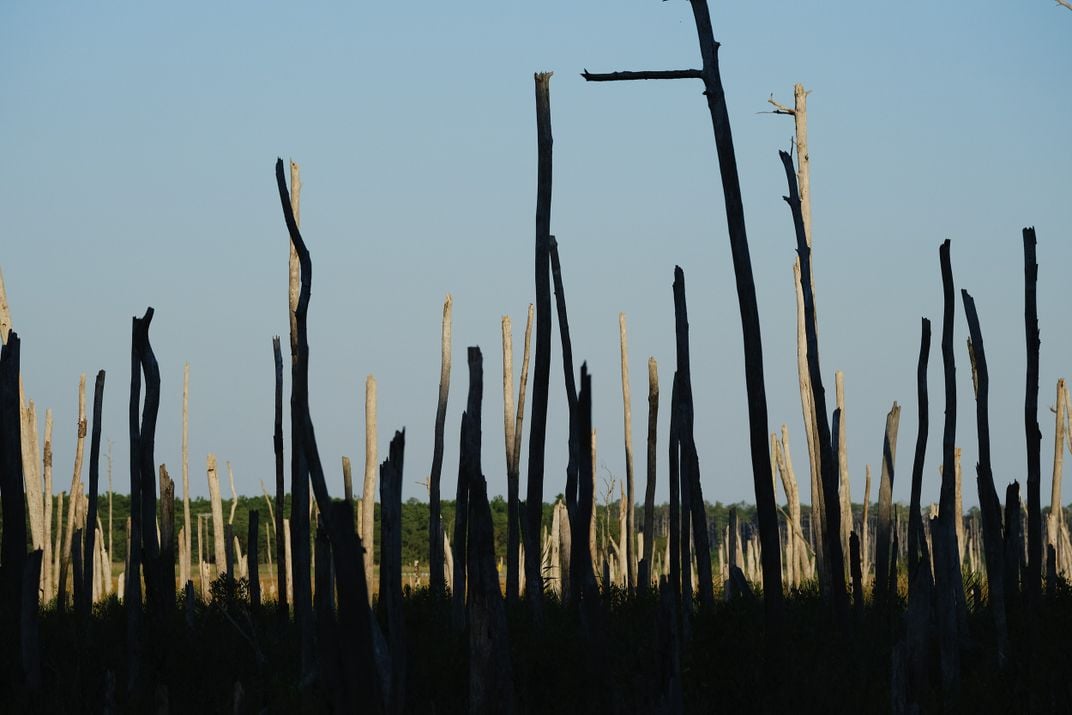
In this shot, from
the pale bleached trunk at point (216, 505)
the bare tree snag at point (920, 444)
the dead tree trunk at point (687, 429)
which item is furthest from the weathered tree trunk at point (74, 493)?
the bare tree snag at point (920, 444)

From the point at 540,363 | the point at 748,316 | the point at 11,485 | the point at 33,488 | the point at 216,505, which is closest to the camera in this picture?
the point at 748,316

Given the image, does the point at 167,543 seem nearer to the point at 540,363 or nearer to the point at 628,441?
the point at 540,363

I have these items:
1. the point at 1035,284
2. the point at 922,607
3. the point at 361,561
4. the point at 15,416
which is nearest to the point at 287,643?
the point at 15,416

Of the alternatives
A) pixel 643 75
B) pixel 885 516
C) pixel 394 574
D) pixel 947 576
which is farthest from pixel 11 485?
pixel 885 516

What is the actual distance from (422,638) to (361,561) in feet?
7.91

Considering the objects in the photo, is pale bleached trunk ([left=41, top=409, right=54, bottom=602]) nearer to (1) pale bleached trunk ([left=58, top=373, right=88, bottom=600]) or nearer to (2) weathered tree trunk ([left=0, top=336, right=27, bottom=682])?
(1) pale bleached trunk ([left=58, top=373, right=88, bottom=600])

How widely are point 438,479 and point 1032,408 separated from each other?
3.35 meters

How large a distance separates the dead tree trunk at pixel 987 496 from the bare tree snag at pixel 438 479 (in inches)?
114

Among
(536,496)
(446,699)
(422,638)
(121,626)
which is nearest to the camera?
(446,699)

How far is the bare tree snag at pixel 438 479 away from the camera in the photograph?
20.8 ft

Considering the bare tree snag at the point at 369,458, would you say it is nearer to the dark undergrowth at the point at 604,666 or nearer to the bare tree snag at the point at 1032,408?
the dark undergrowth at the point at 604,666

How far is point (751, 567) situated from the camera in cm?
1806

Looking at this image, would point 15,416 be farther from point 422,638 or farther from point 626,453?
point 626,453

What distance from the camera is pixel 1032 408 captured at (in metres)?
4.41
